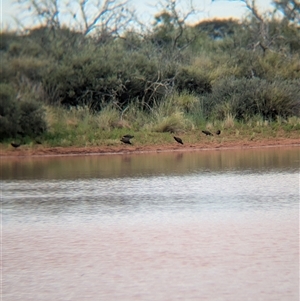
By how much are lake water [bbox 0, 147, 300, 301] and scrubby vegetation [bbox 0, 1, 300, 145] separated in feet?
18.5

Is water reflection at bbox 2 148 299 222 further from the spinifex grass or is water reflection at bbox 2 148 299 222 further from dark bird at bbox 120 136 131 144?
the spinifex grass

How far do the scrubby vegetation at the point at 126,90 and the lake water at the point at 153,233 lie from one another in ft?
18.5

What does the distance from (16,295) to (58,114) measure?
54.4 ft

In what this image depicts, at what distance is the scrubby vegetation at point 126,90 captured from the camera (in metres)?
21.0

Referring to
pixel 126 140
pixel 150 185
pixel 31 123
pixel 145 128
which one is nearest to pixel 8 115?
pixel 31 123

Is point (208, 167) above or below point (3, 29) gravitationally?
below

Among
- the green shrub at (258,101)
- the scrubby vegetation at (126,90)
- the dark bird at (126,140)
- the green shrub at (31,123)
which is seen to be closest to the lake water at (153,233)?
the dark bird at (126,140)

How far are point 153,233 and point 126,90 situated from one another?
53.5 ft

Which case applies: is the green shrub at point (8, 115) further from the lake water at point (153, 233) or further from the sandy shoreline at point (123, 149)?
the lake water at point (153, 233)

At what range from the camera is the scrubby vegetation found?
68.8 ft

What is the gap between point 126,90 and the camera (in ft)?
81.7

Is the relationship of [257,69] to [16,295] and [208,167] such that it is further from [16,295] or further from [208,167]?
[16,295]

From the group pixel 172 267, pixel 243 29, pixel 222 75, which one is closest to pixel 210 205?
pixel 172 267

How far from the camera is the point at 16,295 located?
6453 millimetres
